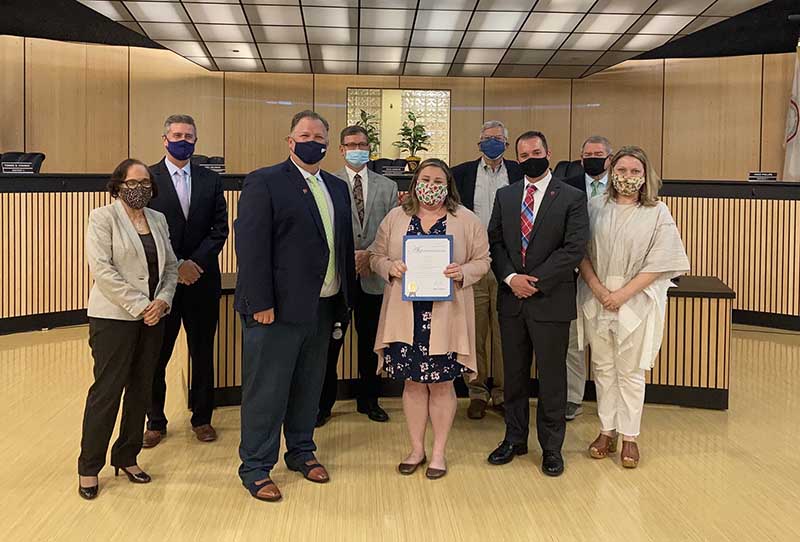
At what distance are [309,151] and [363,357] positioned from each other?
169cm

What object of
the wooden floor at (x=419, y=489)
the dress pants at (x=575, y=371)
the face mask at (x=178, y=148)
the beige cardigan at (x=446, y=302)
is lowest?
the wooden floor at (x=419, y=489)

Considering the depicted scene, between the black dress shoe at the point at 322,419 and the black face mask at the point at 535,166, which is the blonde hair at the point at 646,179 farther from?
the black dress shoe at the point at 322,419

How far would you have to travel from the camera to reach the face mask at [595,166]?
473 cm

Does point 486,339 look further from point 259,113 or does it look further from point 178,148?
point 259,113

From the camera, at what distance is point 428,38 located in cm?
981

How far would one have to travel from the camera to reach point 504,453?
154 inches

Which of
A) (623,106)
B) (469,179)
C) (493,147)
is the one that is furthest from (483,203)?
(623,106)

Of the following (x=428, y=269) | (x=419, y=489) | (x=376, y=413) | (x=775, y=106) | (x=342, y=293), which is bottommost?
(x=419, y=489)

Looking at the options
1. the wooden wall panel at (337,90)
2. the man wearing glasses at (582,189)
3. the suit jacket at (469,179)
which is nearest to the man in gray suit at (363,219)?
the suit jacket at (469,179)

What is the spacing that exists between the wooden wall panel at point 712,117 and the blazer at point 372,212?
26.8ft

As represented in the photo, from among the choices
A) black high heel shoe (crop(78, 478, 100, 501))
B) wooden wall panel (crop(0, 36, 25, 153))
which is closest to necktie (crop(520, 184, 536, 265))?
black high heel shoe (crop(78, 478, 100, 501))

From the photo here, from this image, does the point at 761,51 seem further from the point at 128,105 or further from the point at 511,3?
the point at 128,105

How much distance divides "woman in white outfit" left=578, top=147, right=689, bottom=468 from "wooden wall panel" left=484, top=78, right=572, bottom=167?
8.44 m

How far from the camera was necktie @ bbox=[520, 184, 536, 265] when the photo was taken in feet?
12.5
